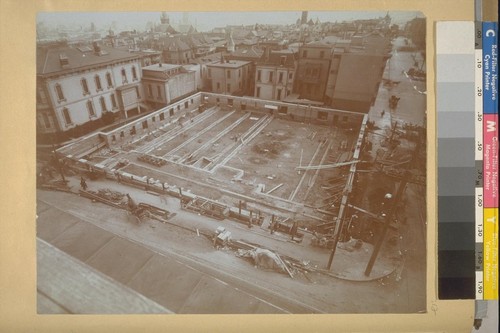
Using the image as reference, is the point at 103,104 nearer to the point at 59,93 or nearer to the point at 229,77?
the point at 59,93

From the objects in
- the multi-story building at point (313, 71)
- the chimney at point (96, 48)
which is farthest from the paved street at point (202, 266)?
the multi-story building at point (313, 71)

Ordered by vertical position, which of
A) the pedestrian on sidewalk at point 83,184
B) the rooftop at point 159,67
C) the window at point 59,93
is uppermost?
the rooftop at point 159,67

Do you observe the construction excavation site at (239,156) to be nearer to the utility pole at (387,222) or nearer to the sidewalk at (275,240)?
the sidewalk at (275,240)

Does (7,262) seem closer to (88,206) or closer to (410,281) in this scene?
(88,206)

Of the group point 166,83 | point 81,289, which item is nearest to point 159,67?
point 166,83

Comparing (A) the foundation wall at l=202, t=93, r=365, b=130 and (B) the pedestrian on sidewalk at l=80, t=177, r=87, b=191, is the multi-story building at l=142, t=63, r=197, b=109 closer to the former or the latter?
(A) the foundation wall at l=202, t=93, r=365, b=130
